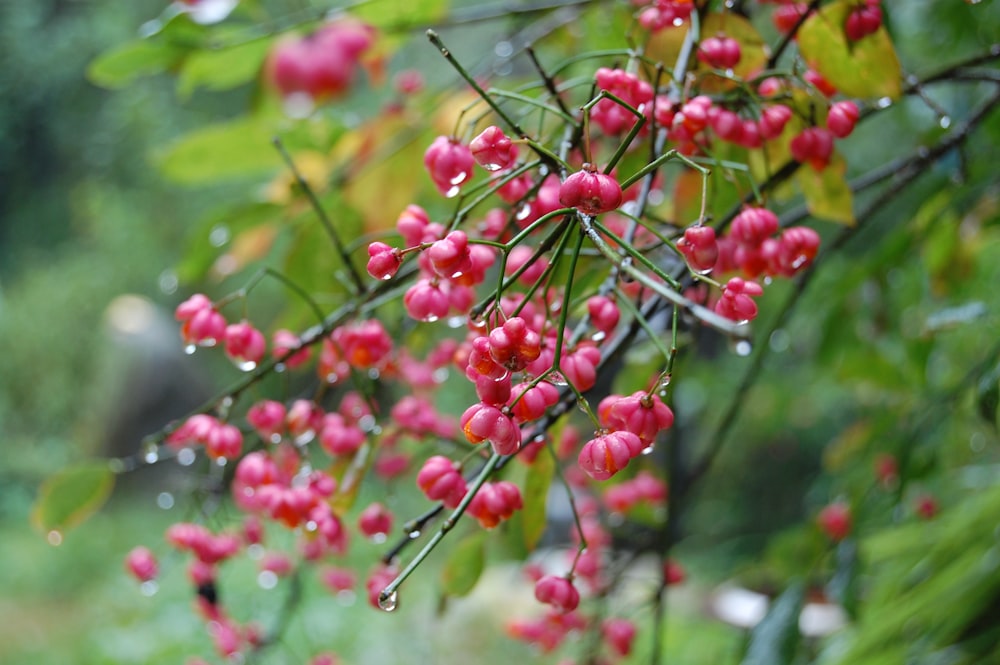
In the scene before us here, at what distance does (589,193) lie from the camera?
34cm

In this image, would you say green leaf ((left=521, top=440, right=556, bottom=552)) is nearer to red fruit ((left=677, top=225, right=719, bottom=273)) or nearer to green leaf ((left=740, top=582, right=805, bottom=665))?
red fruit ((left=677, top=225, right=719, bottom=273))

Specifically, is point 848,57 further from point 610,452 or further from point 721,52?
Result: point 610,452

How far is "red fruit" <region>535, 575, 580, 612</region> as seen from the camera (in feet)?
1.66

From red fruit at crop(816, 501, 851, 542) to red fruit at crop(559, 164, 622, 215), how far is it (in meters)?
0.75

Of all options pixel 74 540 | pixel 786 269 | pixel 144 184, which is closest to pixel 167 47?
pixel 786 269

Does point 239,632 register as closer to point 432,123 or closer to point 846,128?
Answer: point 432,123

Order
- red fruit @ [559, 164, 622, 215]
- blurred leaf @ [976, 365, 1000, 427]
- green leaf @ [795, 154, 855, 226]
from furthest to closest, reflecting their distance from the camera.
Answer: blurred leaf @ [976, 365, 1000, 427] < green leaf @ [795, 154, 855, 226] < red fruit @ [559, 164, 622, 215]

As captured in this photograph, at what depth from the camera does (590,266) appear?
581mm

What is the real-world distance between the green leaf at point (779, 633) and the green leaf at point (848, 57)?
52 centimetres

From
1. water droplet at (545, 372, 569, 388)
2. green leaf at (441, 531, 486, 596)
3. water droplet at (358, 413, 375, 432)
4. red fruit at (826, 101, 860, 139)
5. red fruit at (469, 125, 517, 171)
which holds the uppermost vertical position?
red fruit at (469, 125, 517, 171)

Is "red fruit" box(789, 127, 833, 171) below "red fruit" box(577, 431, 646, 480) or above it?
above

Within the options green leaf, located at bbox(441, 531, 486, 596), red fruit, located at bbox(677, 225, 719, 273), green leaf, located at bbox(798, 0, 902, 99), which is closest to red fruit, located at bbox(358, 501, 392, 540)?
green leaf, located at bbox(441, 531, 486, 596)

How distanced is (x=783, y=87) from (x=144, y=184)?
6991mm

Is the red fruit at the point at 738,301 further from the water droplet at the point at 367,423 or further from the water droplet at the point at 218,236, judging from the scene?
the water droplet at the point at 218,236
